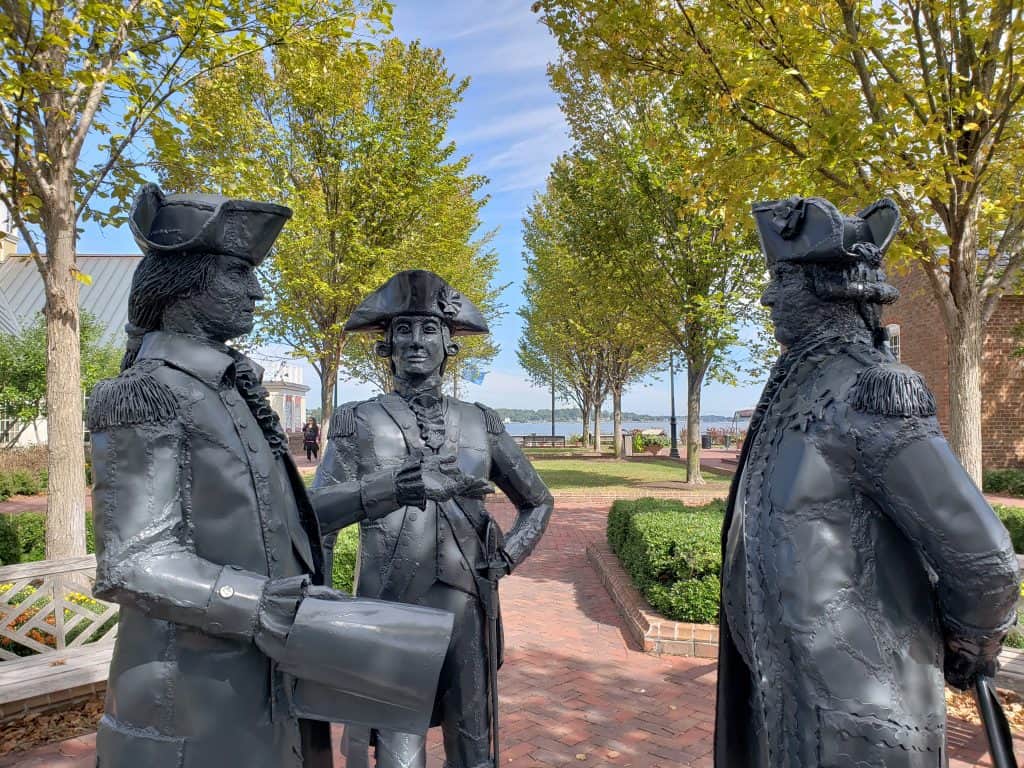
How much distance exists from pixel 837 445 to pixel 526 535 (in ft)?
4.95

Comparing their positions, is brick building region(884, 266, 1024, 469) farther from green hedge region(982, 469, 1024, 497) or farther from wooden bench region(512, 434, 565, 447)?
wooden bench region(512, 434, 565, 447)

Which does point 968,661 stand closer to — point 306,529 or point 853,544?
point 853,544

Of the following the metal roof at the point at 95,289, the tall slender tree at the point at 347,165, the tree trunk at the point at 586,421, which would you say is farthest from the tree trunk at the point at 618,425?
the metal roof at the point at 95,289

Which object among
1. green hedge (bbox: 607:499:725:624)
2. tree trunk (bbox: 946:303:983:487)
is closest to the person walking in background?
green hedge (bbox: 607:499:725:624)

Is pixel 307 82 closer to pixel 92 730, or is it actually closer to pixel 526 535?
pixel 92 730

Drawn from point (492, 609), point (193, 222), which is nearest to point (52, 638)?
A: point (492, 609)

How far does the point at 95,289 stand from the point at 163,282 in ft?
130

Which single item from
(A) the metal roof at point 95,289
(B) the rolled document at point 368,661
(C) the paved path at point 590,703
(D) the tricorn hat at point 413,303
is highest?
(A) the metal roof at point 95,289

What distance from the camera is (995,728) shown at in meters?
1.88

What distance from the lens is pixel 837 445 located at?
6.59 ft

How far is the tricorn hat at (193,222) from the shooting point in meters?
1.90

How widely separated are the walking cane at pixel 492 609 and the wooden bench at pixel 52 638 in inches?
121

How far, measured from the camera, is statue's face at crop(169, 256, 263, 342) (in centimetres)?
196

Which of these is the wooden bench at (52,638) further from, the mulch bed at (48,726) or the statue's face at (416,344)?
the statue's face at (416,344)
